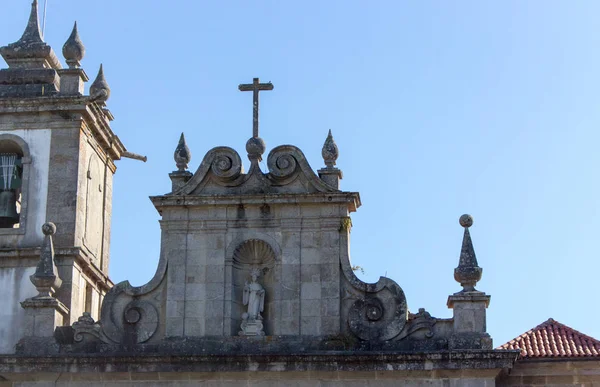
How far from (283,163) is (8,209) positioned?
5.23m

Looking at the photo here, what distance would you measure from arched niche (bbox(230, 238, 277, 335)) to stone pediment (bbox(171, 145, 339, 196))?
0.88 m

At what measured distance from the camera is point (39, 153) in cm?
2700

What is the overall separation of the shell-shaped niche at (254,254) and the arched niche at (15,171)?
14.0 ft

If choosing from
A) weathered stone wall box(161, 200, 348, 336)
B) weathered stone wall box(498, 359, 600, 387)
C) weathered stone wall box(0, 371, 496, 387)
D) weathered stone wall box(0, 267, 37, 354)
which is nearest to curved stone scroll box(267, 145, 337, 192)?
weathered stone wall box(161, 200, 348, 336)

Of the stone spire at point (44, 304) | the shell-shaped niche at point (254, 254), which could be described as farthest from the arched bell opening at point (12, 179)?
the shell-shaped niche at point (254, 254)

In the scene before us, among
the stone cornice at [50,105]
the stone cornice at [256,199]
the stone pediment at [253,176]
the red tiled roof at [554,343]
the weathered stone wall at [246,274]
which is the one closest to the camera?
the red tiled roof at [554,343]

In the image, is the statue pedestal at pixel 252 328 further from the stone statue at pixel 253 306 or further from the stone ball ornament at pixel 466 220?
the stone ball ornament at pixel 466 220

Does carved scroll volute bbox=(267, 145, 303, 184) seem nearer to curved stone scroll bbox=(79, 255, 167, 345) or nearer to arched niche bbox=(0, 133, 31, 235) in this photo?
curved stone scroll bbox=(79, 255, 167, 345)

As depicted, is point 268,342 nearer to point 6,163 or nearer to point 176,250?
point 176,250

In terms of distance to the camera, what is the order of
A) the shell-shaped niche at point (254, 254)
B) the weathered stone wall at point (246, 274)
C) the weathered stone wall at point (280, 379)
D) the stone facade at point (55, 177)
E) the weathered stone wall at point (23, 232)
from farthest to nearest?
the stone facade at point (55, 177) → the weathered stone wall at point (23, 232) → the shell-shaped niche at point (254, 254) → the weathered stone wall at point (246, 274) → the weathered stone wall at point (280, 379)

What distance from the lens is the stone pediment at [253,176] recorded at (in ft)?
80.8

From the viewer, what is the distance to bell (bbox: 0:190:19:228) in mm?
26812

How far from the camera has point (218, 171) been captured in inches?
974

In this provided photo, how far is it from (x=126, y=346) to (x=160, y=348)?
1.73 ft
